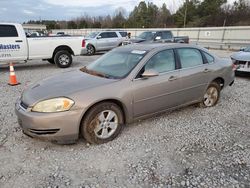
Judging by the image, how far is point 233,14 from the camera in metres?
47.4

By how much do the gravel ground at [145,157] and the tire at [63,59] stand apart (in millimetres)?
5879

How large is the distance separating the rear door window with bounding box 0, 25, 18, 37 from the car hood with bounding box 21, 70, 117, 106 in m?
6.15

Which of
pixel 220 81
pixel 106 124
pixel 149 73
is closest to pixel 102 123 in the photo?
pixel 106 124

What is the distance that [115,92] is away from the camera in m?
3.44

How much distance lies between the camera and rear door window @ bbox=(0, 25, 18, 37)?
862cm

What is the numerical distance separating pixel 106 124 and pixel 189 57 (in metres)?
2.27

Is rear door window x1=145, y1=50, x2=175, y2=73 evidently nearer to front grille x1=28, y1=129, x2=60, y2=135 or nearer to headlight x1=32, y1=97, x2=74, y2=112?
headlight x1=32, y1=97, x2=74, y2=112

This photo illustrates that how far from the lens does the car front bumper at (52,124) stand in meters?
3.05

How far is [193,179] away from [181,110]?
2321 mm

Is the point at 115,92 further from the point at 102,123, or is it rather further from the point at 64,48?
the point at 64,48

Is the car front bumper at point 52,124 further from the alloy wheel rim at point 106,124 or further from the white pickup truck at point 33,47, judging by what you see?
the white pickup truck at point 33,47

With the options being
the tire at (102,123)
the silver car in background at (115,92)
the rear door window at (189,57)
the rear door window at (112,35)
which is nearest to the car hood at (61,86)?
the silver car in background at (115,92)

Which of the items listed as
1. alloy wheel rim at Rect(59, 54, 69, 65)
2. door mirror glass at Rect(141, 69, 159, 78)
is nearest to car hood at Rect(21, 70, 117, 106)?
door mirror glass at Rect(141, 69, 159, 78)

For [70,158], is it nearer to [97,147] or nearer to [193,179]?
[97,147]
